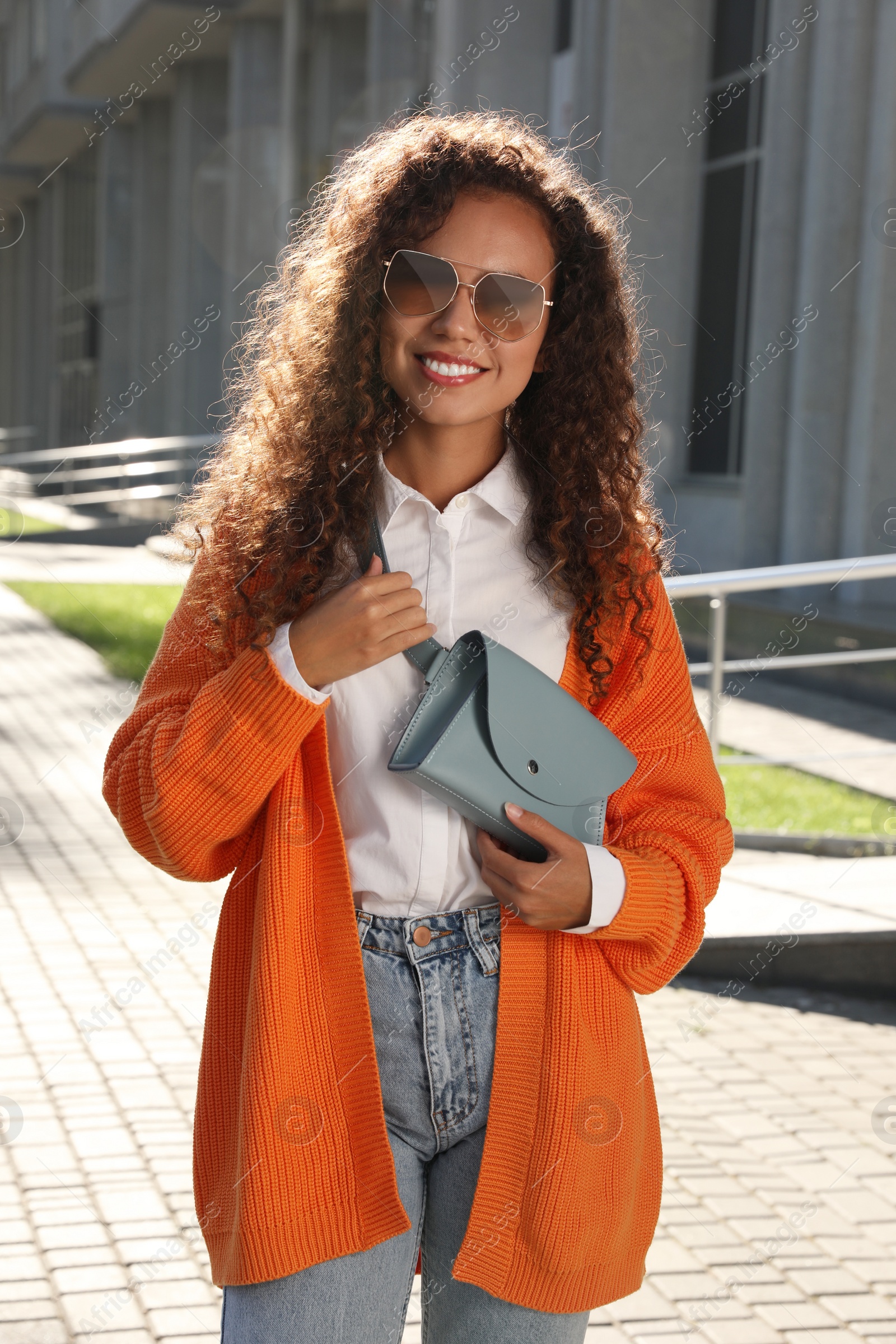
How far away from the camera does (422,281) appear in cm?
182

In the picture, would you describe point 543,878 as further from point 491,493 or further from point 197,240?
point 197,240

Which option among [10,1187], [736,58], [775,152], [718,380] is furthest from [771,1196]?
[736,58]

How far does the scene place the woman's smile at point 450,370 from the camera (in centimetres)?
185

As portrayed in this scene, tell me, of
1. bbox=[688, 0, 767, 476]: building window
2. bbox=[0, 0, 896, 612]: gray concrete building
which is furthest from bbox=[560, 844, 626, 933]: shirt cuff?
bbox=[688, 0, 767, 476]: building window

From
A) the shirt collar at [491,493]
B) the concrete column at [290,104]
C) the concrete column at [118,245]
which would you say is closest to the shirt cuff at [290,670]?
the shirt collar at [491,493]

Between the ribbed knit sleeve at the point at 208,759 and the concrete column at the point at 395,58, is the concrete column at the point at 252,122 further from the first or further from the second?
the ribbed knit sleeve at the point at 208,759

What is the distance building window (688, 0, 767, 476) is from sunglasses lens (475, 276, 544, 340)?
520 inches

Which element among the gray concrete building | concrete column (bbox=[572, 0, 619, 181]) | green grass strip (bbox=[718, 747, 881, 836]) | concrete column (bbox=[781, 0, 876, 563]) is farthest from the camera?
concrete column (bbox=[572, 0, 619, 181])

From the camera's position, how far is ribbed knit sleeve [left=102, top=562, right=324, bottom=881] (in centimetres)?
175

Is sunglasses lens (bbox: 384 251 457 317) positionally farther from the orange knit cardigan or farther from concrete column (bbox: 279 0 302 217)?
concrete column (bbox: 279 0 302 217)

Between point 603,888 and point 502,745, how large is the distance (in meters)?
0.23

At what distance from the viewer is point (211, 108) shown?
85.1ft

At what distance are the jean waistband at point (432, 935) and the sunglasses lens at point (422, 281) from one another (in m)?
0.80

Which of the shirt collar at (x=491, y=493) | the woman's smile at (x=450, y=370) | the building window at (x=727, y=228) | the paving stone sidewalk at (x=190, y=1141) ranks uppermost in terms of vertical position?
the building window at (x=727, y=228)
